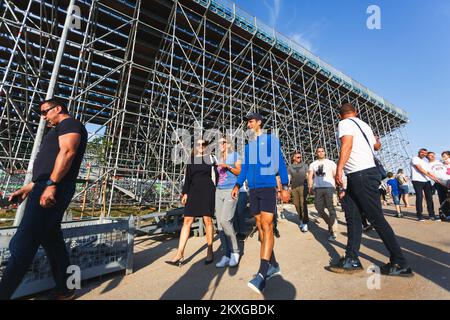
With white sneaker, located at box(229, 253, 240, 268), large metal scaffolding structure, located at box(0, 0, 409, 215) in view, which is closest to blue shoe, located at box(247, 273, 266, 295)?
white sneaker, located at box(229, 253, 240, 268)

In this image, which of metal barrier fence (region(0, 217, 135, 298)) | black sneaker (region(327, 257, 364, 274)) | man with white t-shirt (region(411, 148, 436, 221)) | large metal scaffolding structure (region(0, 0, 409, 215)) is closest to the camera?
metal barrier fence (region(0, 217, 135, 298))

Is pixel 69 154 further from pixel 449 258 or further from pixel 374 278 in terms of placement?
pixel 449 258

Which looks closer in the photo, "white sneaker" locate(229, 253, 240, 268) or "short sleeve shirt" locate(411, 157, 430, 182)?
"white sneaker" locate(229, 253, 240, 268)

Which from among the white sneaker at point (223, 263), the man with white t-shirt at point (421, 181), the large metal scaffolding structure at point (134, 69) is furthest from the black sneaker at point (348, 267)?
the large metal scaffolding structure at point (134, 69)

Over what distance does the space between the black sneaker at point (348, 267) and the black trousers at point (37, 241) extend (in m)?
2.54

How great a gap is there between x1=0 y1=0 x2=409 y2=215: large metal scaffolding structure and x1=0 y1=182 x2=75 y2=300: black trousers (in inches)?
184

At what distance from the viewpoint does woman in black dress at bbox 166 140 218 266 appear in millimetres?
2934

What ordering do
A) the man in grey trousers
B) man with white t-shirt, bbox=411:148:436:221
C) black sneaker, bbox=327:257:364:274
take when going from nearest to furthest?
black sneaker, bbox=327:257:364:274 < the man in grey trousers < man with white t-shirt, bbox=411:148:436:221

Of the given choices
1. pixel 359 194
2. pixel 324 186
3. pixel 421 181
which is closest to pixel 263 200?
pixel 359 194

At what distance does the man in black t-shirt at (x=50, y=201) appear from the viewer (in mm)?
1680

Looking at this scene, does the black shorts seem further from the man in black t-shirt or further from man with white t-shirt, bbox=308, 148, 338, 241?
man with white t-shirt, bbox=308, 148, 338, 241

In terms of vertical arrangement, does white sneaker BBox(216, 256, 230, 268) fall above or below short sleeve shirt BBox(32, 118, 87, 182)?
below

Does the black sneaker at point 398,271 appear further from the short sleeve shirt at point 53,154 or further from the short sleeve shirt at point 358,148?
the short sleeve shirt at point 53,154

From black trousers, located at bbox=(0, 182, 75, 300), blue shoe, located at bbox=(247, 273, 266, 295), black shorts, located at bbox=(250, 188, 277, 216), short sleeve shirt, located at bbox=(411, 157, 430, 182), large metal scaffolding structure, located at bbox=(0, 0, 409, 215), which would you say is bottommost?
blue shoe, located at bbox=(247, 273, 266, 295)
